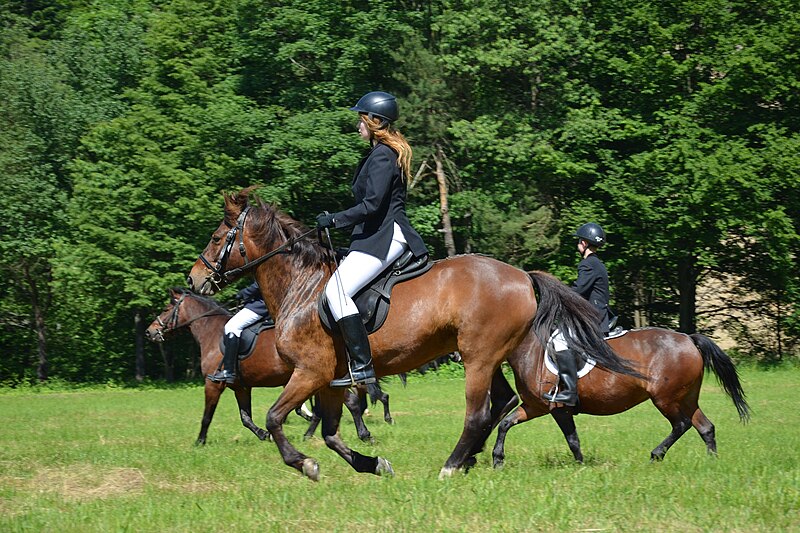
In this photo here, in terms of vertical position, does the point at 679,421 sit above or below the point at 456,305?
below

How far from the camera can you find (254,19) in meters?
38.9

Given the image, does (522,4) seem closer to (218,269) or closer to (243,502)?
(218,269)

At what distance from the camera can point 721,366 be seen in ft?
37.4

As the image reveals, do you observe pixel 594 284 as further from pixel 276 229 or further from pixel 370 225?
pixel 276 229

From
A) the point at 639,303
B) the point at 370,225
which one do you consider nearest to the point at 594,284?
the point at 370,225

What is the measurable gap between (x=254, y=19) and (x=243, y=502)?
1340 inches

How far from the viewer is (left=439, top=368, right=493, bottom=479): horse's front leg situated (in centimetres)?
854

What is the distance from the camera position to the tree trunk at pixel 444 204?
35625 mm

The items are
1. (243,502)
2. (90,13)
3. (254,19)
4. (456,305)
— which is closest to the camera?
(243,502)

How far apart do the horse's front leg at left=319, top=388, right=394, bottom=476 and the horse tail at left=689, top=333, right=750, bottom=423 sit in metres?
4.64

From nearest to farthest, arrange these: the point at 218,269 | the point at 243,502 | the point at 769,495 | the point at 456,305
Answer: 1. the point at 769,495
2. the point at 243,502
3. the point at 456,305
4. the point at 218,269

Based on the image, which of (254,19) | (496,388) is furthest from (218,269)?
(254,19)

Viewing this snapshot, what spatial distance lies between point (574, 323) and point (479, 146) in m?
25.7

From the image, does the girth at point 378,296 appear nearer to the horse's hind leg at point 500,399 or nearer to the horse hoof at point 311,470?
the horse hoof at point 311,470
